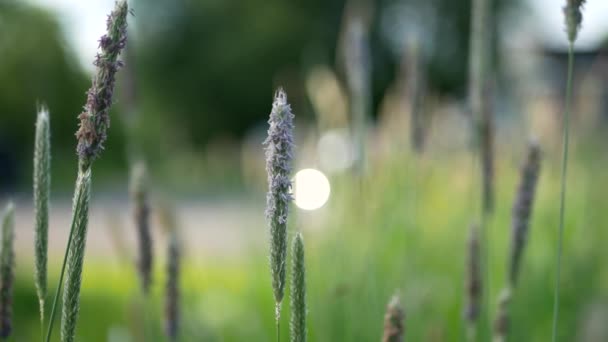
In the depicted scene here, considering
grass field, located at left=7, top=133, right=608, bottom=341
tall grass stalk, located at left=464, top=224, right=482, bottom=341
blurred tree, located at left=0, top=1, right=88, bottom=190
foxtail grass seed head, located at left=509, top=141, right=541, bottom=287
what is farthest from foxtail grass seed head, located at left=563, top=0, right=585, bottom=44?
blurred tree, located at left=0, top=1, right=88, bottom=190

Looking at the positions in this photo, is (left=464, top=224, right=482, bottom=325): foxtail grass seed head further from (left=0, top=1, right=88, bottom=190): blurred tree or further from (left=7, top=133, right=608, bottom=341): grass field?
(left=0, top=1, right=88, bottom=190): blurred tree

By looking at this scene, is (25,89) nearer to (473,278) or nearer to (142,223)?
(142,223)

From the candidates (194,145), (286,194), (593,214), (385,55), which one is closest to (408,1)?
(385,55)

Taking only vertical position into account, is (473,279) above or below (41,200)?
below

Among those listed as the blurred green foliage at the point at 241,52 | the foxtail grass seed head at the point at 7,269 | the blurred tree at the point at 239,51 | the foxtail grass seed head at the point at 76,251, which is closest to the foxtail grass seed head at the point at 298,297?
the foxtail grass seed head at the point at 76,251

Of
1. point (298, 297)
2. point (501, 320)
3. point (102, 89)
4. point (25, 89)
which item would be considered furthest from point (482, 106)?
point (25, 89)

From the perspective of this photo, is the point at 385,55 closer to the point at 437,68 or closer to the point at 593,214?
the point at 437,68
